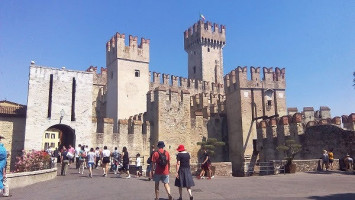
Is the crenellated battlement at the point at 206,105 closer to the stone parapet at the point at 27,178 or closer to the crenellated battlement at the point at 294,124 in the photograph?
the crenellated battlement at the point at 294,124

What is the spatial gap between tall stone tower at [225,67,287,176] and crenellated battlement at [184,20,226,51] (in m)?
26.3

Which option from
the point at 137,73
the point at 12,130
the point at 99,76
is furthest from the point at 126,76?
the point at 12,130

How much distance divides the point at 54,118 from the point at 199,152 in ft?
44.8

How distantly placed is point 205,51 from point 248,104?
28507 millimetres

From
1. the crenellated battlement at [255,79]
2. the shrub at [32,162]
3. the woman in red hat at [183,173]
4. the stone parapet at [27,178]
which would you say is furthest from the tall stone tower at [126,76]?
the woman in red hat at [183,173]

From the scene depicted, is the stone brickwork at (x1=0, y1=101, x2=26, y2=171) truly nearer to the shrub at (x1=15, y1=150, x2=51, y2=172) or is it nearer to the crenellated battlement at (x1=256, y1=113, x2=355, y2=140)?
the shrub at (x1=15, y1=150, x2=51, y2=172)

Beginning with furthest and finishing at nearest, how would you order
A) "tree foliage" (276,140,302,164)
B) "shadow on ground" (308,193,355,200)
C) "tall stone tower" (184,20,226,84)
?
"tall stone tower" (184,20,226,84), "tree foliage" (276,140,302,164), "shadow on ground" (308,193,355,200)

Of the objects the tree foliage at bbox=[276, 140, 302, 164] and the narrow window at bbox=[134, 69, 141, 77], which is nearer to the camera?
the tree foliage at bbox=[276, 140, 302, 164]

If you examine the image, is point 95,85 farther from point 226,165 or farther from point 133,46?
point 226,165

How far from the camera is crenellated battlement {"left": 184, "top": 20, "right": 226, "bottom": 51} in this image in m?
58.3

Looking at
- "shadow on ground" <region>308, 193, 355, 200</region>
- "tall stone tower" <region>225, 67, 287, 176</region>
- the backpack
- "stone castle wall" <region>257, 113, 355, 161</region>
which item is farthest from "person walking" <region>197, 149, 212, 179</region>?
"tall stone tower" <region>225, 67, 287, 176</region>

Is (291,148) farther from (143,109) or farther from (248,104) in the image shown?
(143,109)

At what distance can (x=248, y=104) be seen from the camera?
3106 cm

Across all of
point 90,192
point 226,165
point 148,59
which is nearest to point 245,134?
point 226,165
